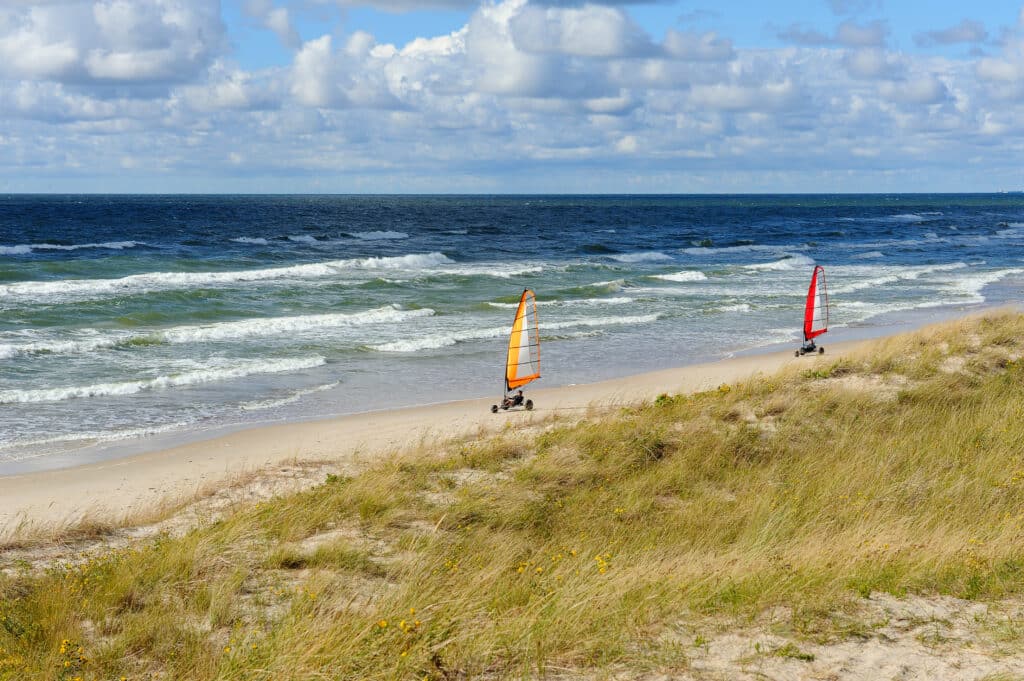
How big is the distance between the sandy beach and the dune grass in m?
2.05

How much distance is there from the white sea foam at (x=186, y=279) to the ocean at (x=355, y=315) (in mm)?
172

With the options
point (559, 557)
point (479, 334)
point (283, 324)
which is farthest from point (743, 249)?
point (559, 557)

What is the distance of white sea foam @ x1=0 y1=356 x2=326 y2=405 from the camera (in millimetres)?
16391

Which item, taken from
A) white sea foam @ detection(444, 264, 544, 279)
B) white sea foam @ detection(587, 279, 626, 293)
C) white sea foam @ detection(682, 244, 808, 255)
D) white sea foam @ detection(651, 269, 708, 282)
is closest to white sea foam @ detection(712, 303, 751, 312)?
white sea foam @ detection(587, 279, 626, 293)

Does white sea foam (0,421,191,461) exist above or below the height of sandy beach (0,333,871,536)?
below

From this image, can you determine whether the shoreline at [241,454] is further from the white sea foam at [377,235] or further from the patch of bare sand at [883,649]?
the white sea foam at [377,235]

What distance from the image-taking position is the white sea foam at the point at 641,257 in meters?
54.0

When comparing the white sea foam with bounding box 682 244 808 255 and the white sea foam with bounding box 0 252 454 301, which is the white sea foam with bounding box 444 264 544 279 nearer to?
the white sea foam with bounding box 0 252 454 301

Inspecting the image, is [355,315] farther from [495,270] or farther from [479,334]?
[495,270]

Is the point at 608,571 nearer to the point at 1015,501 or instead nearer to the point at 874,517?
the point at 874,517

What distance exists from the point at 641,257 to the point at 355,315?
3064cm

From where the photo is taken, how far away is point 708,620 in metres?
5.78

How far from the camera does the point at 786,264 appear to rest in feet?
166

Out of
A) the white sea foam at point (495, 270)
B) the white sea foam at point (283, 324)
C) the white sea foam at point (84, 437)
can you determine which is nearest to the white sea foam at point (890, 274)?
the white sea foam at point (495, 270)
